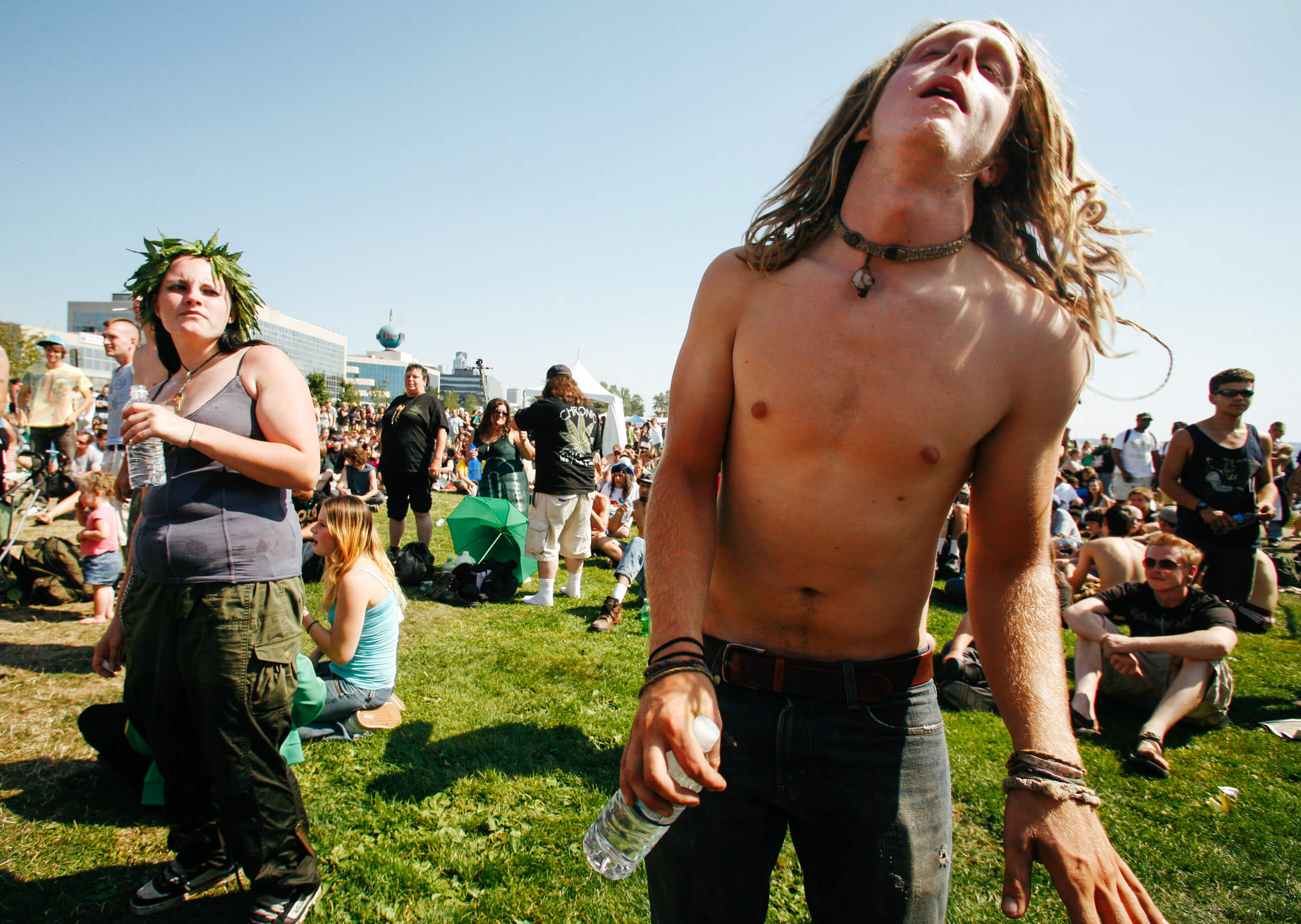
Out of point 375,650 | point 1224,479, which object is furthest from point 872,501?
point 1224,479

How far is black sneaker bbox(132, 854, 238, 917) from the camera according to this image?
267 cm

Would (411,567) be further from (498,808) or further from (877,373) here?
(877,373)

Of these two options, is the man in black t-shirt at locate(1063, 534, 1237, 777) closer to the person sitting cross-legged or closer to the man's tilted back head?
the man's tilted back head

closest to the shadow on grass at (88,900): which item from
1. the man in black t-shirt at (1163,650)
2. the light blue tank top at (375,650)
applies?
the light blue tank top at (375,650)

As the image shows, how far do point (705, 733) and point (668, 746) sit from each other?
0.08 metres

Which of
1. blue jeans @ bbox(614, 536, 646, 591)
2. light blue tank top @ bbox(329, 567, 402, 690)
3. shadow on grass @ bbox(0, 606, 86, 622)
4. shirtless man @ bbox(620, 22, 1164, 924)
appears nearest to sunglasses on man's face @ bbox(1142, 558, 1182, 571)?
shirtless man @ bbox(620, 22, 1164, 924)

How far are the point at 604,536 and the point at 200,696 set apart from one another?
25.3ft

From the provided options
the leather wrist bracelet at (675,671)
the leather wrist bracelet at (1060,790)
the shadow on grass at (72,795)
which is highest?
the leather wrist bracelet at (675,671)

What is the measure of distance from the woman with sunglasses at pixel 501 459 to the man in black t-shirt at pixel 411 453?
0.54 metres

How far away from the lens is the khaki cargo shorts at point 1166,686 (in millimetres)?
4926

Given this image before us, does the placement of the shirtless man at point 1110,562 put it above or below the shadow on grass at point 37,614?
above

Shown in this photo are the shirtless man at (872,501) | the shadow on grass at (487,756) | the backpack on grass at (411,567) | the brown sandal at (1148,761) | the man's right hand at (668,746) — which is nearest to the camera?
the man's right hand at (668,746)

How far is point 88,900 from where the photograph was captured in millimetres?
2764

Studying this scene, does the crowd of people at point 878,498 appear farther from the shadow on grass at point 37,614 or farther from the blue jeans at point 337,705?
the shadow on grass at point 37,614
